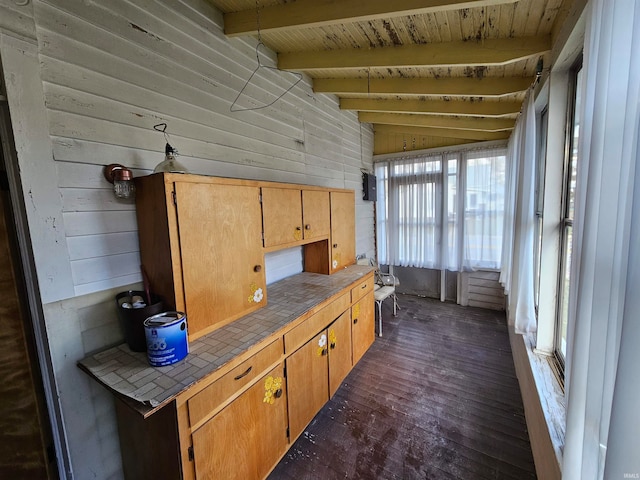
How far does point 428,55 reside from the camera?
2.00 meters

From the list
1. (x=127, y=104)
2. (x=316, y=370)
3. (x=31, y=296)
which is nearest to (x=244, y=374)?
(x=316, y=370)

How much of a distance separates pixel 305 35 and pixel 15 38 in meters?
1.80

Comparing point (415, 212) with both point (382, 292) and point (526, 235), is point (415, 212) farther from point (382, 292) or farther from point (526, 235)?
point (526, 235)

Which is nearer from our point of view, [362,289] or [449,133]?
[362,289]

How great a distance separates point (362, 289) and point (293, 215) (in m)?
1.12

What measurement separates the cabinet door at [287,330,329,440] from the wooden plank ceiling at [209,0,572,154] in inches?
84.5

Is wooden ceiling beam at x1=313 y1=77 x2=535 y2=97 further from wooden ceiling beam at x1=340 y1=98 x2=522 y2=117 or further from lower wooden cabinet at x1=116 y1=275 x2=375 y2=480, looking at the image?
lower wooden cabinet at x1=116 y1=275 x2=375 y2=480

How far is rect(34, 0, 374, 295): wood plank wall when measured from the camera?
1.19m

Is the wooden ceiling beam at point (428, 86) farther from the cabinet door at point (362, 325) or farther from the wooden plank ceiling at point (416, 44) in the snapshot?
the cabinet door at point (362, 325)

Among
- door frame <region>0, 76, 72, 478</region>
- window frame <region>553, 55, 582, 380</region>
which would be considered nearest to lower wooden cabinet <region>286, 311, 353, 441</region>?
door frame <region>0, 76, 72, 478</region>

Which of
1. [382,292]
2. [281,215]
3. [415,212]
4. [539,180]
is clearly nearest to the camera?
[281,215]

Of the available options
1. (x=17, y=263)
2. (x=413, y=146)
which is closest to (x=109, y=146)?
(x=17, y=263)

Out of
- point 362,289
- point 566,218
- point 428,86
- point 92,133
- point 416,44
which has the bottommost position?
point 362,289

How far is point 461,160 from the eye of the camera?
386 centimetres
